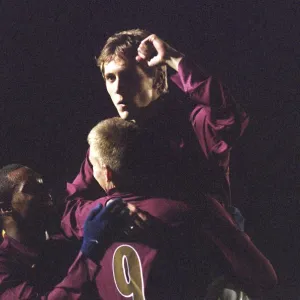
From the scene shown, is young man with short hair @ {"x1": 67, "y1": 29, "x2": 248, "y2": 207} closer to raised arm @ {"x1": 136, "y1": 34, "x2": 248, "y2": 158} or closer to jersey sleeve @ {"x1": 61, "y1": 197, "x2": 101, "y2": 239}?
raised arm @ {"x1": 136, "y1": 34, "x2": 248, "y2": 158}

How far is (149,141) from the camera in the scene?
145cm

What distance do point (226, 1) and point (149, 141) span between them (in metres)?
0.71

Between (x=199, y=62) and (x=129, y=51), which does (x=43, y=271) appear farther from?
(x=199, y=62)

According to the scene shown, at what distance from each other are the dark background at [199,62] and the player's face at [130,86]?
0.20 meters

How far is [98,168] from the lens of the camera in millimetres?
1463

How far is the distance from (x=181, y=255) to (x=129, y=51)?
2.21 feet

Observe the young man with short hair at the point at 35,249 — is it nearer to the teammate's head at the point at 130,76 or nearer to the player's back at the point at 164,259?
the player's back at the point at 164,259

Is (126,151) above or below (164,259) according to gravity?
above

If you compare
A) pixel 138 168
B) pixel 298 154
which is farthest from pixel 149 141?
pixel 298 154

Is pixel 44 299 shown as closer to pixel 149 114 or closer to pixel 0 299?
pixel 0 299

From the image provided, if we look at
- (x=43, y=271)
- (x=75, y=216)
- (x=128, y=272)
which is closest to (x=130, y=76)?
(x=75, y=216)

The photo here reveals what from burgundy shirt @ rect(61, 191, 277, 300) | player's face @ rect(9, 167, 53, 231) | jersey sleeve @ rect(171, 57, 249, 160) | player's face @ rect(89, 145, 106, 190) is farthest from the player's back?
player's face @ rect(9, 167, 53, 231)

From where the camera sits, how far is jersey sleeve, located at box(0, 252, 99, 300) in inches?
58.9

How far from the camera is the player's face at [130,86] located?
148cm
